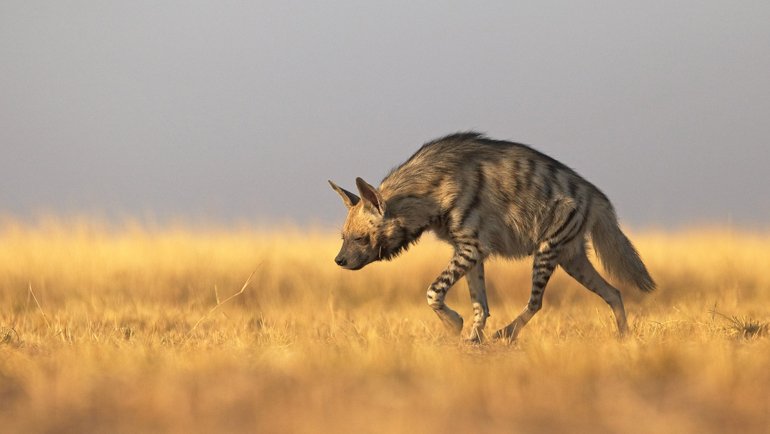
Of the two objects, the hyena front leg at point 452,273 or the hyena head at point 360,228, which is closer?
the hyena front leg at point 452,273

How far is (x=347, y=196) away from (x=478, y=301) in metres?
1.34

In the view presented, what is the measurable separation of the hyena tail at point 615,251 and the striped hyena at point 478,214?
18 cm

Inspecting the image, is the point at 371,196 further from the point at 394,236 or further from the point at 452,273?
the point at 452,273

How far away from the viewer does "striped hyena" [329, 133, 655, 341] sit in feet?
23.4

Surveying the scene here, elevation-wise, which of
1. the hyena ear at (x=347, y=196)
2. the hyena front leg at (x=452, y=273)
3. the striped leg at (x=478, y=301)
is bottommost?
the striped leg at (x=478, y=301)

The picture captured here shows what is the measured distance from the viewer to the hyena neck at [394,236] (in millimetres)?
7262

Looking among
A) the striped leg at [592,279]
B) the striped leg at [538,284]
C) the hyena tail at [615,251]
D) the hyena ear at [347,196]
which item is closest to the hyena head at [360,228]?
the hyena ear at [347,196]

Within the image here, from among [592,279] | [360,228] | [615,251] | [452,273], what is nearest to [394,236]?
[360,228]

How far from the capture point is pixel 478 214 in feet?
23.4

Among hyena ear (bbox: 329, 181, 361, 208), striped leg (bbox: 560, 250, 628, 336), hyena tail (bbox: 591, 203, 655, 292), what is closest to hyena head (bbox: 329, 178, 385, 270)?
Answer: hyena ear (bbox: 329, 181, 361, 208)

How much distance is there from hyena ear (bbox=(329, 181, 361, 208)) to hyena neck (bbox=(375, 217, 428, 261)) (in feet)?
1.19

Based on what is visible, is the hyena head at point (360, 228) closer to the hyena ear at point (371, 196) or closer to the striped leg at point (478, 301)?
the hyena ear at point (371, 196)

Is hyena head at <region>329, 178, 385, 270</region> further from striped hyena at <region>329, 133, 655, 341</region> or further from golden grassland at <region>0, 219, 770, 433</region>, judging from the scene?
golden grassland at <region>0, 219, 770, 433</region>

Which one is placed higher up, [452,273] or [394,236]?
[394,236]
